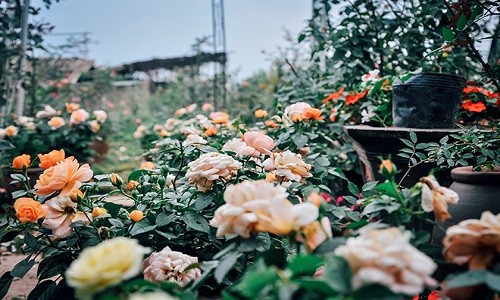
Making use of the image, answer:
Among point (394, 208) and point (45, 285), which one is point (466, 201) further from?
point (45, 285)

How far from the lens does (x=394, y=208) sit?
0.71m

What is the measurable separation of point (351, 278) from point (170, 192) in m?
0.79

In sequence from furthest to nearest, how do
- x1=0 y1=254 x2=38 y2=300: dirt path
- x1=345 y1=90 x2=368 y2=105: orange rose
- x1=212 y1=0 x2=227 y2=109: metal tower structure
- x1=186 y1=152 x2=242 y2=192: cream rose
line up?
1. x1=212 y1=0 x2=227 y2=109: metal tower structure
2. x1=345 y1=90 x2=368 y2=105: orange rose
3. x1=0 y1=254 x2=38 y2=300: dirt path
4. x1=186 y1=152 x2=242 y2=192: cream rose

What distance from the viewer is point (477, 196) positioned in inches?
45.0

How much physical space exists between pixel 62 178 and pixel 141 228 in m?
0.22

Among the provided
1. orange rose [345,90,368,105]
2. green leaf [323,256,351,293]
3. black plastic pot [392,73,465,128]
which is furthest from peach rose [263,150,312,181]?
orange rose [345,90,368,105]

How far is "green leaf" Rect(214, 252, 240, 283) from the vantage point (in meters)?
0.64

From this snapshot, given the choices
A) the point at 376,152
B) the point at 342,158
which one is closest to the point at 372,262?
the point at 376,152

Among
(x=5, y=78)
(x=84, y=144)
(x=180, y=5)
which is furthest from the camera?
(x=180, y=5)

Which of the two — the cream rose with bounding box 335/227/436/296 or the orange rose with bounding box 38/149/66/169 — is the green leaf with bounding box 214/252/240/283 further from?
the orange rose with bounding box 38/149/66/169

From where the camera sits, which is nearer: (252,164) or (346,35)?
(252,164)

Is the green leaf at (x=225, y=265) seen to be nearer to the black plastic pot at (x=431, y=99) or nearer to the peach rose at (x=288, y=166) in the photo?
the peach rose at (x=288, y=166)

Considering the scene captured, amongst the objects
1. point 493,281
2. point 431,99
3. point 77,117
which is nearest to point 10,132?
point 77,117

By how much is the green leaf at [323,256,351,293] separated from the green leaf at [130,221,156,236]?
0.59 metres
